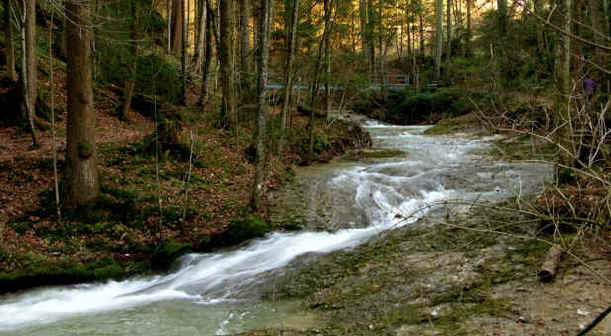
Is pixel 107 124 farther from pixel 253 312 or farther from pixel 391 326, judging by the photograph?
pixel 391 326

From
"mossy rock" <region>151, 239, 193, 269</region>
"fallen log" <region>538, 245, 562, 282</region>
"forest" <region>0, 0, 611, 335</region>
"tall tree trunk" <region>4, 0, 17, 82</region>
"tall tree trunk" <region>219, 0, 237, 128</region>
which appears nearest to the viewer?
"forest" <region>0, 0, 611, 335</region>

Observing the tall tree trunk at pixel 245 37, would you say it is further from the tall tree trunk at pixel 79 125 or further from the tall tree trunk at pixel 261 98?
the tall tree trunk at pixel 79 125

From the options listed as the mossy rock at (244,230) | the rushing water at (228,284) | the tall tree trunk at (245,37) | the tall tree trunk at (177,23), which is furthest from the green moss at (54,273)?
the tall tree trunk at (177,23)

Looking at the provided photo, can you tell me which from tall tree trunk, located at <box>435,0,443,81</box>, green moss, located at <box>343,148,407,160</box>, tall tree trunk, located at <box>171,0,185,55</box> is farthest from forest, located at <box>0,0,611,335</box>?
tall tree trunk, located at <box>435,0,443,81</box>

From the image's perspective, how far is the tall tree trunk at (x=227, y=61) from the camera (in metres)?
14.5

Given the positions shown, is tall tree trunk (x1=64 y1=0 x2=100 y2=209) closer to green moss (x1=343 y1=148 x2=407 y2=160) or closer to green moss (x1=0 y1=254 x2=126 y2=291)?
green moss (x1=0 y1=254 x2=126 y2=291)

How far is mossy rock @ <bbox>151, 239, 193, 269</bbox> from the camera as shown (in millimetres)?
8008

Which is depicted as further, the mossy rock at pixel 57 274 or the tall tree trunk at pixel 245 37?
the tall tree trunk at pixel 245 37

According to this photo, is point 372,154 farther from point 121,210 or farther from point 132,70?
point 121,210

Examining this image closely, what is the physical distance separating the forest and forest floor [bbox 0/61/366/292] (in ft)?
0.15

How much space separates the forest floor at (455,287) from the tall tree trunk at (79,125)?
4692mm

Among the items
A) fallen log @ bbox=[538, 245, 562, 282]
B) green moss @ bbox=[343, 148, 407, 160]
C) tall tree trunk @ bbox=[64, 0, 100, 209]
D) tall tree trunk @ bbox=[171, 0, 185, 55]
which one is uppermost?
tall tree trunk @ bbox=[171, 0, 185, 55]

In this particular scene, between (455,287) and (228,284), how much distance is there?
359cm

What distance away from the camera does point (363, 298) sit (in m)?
5.57
